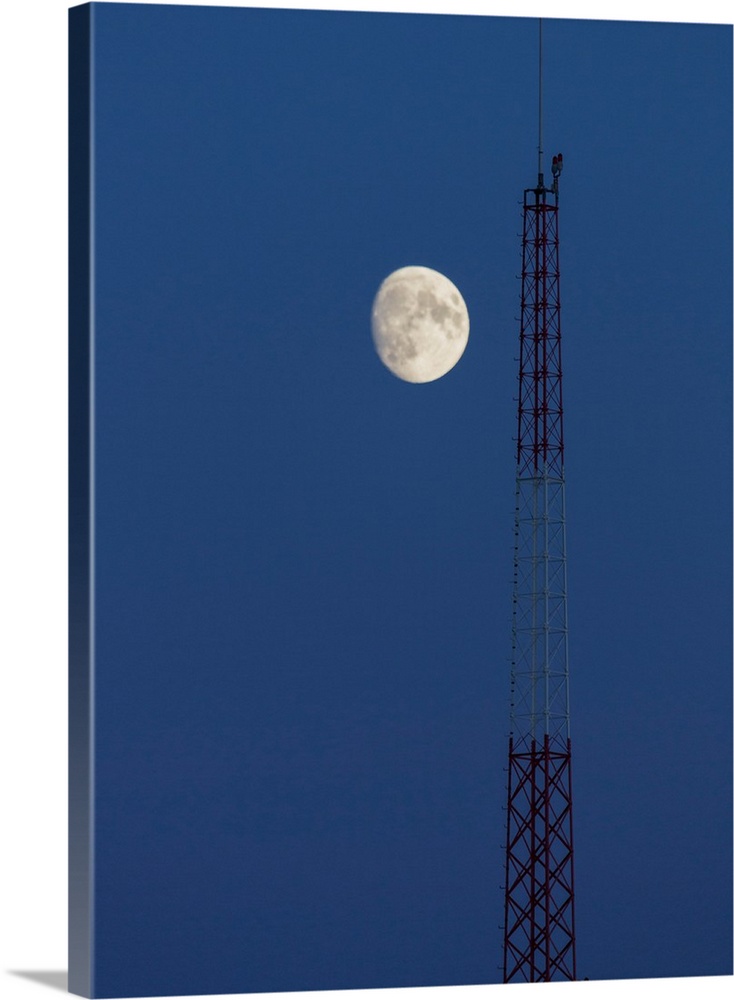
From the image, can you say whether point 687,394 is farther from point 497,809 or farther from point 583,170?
point 497,809

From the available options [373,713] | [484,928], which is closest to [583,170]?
[373,713]

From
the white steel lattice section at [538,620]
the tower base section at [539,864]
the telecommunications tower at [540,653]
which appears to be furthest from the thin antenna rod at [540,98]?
the tower base section at [539,864]

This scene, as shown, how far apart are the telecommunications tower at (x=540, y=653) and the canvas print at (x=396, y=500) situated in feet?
0.06

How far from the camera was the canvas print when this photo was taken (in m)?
11.5

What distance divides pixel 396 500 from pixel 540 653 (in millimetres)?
1077

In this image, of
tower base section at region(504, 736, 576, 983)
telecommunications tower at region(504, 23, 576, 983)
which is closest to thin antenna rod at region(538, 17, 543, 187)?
telecommunications tower at region(504, 23, 576, 983)

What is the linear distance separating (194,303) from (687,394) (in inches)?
105

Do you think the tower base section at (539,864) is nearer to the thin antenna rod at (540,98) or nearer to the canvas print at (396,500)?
the canvas print at (396,500)

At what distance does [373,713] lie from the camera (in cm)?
1187

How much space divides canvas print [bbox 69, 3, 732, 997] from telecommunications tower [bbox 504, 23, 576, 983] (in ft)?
0.06

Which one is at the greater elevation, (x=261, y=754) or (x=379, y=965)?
(x=261, y=754)

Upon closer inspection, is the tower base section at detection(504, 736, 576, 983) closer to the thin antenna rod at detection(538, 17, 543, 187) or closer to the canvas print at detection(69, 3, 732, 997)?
the canvas print at detection(69, 3, 732, 997)

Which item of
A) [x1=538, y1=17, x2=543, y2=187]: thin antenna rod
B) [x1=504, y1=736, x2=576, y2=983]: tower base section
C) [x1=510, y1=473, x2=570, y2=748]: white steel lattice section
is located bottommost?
[x1=504, y1=736, x2=576, y2=983]: tower base section

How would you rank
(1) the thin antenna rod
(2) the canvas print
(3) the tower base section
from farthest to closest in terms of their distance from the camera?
(1) the thin antenna rod
(3) the tower base section
(2) the canvas print
